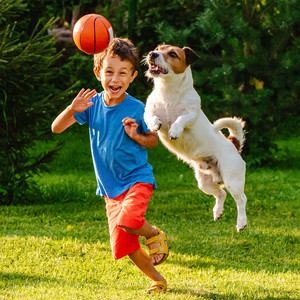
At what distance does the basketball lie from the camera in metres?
4.18

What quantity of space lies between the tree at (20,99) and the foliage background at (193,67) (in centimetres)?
1

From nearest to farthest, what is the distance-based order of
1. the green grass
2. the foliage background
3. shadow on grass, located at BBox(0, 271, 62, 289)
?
the green grass → shadow on grass, located at BBox(0, 271, 62, 289) → the foliage background

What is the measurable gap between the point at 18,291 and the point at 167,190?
4999mm

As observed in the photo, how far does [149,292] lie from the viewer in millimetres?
4406

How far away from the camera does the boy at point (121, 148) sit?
409 centimetres

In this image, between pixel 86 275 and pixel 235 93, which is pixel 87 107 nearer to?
pixel 86 275

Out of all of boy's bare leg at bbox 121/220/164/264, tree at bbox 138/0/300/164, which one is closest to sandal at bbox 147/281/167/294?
boy's bare leg at bbox 121/220/164/264

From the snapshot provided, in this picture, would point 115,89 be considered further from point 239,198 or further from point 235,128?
point 239,198

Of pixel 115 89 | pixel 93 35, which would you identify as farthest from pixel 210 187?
pixel 93 35

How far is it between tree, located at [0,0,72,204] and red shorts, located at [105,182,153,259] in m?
3.64

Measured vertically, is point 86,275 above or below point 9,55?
below

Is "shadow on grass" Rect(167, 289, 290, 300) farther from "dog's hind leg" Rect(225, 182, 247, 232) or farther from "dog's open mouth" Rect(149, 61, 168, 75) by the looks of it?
"dog's open mouth" Rect(149, 61, 168, 75)

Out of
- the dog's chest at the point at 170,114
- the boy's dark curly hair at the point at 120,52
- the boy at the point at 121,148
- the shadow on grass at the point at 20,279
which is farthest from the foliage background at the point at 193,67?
the dog's chest at the point at 170,114

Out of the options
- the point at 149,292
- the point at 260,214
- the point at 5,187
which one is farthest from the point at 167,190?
the point at 149,292
